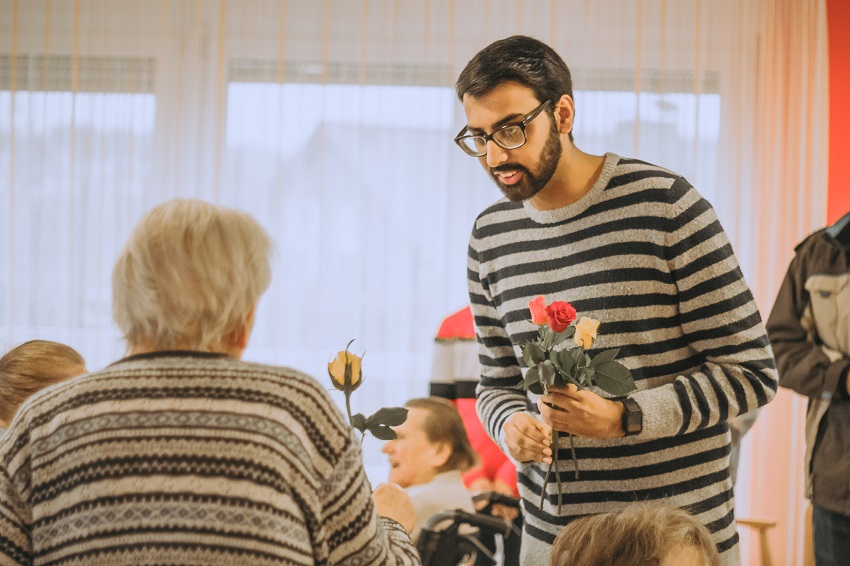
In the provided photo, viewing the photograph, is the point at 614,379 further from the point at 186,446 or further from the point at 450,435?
the point at 450,435

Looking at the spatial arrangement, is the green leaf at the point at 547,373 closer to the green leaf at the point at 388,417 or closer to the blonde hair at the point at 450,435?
the green leaf at the point at 388,417

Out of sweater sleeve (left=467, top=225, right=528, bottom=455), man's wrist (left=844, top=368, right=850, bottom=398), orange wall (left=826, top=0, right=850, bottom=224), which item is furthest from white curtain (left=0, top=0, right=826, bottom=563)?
sweater sleeve (left=467, top=225, right=528, bottom=455)

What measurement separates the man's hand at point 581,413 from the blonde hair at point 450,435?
138cm

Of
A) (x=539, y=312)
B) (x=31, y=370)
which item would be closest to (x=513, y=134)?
(x=539, y=312)

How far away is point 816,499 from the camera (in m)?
2.64

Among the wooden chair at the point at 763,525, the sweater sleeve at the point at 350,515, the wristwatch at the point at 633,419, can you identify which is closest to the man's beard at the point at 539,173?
the wristwatch at the point at 633,419

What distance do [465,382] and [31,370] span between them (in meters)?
1.46

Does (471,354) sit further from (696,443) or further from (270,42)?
(270,42)

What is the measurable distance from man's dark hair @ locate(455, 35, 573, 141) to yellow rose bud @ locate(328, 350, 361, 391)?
24.0 inches

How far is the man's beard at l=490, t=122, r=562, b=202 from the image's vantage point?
5.66 ft

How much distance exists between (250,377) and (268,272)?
0.17 metres

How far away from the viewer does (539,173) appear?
1729 mm

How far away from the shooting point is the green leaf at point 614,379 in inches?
59.5

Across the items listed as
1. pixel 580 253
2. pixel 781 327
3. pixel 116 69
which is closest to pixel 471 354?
pixel 781 327
